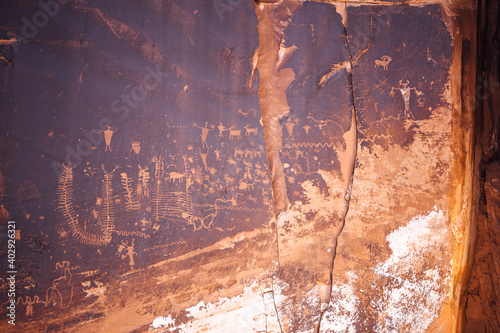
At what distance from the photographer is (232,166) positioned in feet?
5.96

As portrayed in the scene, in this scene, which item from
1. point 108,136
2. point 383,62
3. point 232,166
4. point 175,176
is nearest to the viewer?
point 108,136

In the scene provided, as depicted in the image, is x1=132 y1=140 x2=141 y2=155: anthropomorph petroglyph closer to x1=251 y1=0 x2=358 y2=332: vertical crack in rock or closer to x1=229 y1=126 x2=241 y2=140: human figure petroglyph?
x1=229 y1=126 x2=241 y2=140: human figure petroglyph

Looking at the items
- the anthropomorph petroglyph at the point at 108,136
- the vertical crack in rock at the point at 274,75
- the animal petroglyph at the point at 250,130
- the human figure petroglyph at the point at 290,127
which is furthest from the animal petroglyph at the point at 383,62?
the anthropomorph petroglyph at the point at 108,136

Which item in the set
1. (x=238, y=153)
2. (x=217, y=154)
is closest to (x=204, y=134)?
(x=217, y=154)

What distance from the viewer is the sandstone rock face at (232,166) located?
1.50 m

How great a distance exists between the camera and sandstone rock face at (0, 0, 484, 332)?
1497 millimetres

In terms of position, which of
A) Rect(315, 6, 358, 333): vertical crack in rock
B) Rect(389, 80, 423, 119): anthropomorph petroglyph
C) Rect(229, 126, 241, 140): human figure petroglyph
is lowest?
Rect(315, 6, 358, 333): vertical crack in rock

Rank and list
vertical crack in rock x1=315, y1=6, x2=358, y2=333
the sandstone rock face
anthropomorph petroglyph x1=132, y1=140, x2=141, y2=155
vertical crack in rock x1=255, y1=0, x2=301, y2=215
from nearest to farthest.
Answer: the sandstone rock face
anthropomorph petroglyph x1=132, y1=140, x2=141, y2=155
vertical crack in rock x1=255, y1=0, x2=301, y2=215
vertical crack in rock x1=315, y1=6, x2=358, y2=333

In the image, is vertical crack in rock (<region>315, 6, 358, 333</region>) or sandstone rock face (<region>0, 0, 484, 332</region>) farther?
vertical crack in rock (<region>315, 6, 358, 333</region>)

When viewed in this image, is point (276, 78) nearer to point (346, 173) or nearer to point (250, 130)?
point (250, 130)

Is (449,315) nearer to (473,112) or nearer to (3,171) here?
(473,112)

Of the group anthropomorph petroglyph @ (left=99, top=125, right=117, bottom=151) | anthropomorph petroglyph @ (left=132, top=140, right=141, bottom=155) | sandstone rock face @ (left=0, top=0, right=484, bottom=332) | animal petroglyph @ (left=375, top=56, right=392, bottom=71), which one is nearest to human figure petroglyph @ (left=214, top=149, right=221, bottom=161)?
sandstone rock face @ (left=0, top=0, right=484, bottom=332)

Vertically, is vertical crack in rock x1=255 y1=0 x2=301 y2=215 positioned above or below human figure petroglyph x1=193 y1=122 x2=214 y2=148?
above

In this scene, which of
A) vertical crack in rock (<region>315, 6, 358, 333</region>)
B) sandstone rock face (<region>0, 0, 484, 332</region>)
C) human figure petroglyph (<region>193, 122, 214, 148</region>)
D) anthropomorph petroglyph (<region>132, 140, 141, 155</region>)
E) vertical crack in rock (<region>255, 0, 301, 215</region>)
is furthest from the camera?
vertical crack in rock (<region>315, 6, 358, 333</region>)
